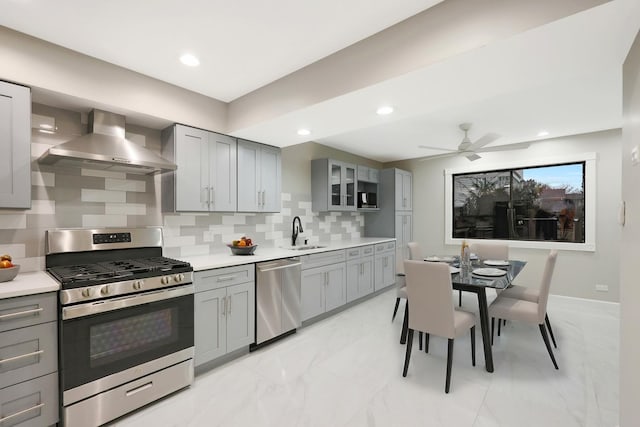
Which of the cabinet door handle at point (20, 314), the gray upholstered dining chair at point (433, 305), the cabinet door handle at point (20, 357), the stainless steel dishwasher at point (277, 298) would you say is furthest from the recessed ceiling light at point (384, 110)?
the cabinet door handle at point (20, 357)

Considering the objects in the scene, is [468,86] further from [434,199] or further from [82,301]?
[434,199]

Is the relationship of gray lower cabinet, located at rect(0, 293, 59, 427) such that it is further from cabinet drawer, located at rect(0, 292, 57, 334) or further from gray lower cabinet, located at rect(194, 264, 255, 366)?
gray lower cabinet, located at rect(194, 264, 255, 366)

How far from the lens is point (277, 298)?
3.17m

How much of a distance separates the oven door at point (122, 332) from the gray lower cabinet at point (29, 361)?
0.24 feet

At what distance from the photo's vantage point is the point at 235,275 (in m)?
2.80

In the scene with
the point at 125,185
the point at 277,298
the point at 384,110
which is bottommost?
the point at 277,298

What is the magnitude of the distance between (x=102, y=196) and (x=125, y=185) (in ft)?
0.69

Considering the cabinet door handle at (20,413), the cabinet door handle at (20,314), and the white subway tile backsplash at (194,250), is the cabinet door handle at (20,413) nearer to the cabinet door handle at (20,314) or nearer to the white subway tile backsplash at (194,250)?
the cabinet door handle at (20,314)

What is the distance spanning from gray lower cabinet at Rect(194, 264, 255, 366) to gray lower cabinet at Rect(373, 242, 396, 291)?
2498 mm

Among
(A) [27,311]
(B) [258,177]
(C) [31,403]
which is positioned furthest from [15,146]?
(B) [258,177]

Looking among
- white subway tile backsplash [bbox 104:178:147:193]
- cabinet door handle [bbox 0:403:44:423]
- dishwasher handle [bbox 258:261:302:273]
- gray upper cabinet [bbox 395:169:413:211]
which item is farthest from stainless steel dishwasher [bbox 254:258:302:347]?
→ gray upper cabinet [bbox 395:169:413:211]

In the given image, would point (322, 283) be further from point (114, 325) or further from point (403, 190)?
point (403, 190)

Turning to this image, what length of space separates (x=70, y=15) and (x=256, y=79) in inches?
51.1

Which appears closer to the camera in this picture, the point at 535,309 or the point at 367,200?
the point at 535,309
